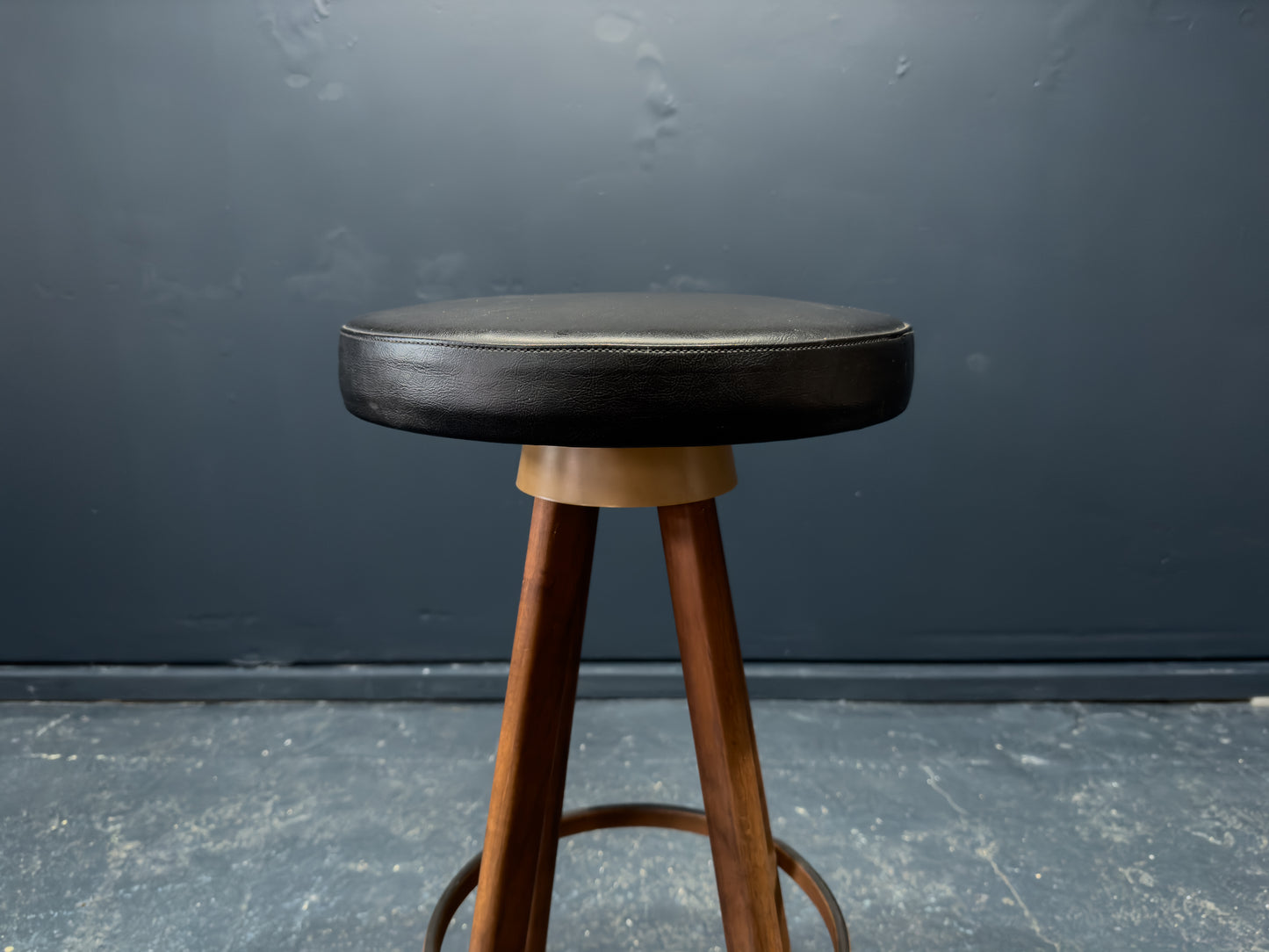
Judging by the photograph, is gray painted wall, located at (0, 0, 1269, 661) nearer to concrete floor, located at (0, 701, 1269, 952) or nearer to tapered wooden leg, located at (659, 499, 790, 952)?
concrete floor, located at (0, 701, 1269, 952)

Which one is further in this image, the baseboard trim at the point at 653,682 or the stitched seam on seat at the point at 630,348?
the baseboard trim at the point at 653,682

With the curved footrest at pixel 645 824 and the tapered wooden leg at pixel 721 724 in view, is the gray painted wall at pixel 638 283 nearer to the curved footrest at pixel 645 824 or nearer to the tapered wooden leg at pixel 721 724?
the curved footrest at pixel 645 824

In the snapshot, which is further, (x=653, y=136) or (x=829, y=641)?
(x=829, y=641)

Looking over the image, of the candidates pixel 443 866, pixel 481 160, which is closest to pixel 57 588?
pixel 443 866

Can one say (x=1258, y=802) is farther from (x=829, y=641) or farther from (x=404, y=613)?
(x=404, y=613)

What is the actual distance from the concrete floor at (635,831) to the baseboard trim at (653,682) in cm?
3

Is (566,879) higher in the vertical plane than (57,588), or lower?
lower

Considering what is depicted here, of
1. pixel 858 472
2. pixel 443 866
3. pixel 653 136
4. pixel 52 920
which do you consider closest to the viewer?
pixel 52 920

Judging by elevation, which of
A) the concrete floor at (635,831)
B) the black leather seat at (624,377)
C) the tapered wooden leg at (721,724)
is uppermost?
the black leather seat at (624,377)

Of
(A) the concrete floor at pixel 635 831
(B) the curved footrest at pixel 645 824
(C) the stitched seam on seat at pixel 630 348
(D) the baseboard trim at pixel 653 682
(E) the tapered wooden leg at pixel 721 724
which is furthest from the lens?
(D) the baseboard trim at pixel 653 682

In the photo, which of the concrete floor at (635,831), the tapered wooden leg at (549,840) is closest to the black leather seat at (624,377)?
the tapered wooden leg at (549,840)

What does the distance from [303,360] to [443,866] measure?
895mm

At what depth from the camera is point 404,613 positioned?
168cm

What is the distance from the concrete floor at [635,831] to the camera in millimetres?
1109
